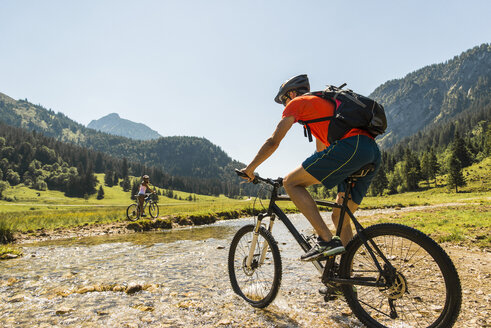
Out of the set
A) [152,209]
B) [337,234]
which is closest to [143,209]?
[152,209]

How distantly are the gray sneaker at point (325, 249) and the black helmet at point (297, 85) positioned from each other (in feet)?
8.91

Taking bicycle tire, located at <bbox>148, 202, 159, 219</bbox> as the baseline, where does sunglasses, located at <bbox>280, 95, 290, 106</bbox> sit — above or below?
above

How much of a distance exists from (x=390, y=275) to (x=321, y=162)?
176 centimetres

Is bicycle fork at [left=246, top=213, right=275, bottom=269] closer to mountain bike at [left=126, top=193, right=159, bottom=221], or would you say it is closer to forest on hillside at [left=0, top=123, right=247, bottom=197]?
mountain bike at [left=126, top=193, right=159, bottom=221]

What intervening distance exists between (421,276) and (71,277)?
730 cm

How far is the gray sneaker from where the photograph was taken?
3648 millimetres

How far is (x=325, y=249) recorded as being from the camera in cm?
377

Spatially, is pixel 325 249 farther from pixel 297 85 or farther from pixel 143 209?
pixel 143 209

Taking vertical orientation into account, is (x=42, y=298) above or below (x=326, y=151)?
below

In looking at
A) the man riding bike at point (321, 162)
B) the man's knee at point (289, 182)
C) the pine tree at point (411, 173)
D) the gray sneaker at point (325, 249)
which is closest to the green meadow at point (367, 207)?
the man's knee at point (289, 182)

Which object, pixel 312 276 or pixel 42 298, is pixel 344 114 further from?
pixel 42 298

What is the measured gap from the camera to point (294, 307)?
4.38 m

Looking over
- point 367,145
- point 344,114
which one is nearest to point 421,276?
point 367,145

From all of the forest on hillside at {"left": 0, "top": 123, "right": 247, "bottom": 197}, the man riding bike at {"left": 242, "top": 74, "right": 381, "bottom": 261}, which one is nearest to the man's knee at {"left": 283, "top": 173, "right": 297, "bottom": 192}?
the man riding bike at {"left": 242, "top": 74, "right": 381, "bottom": 261}
